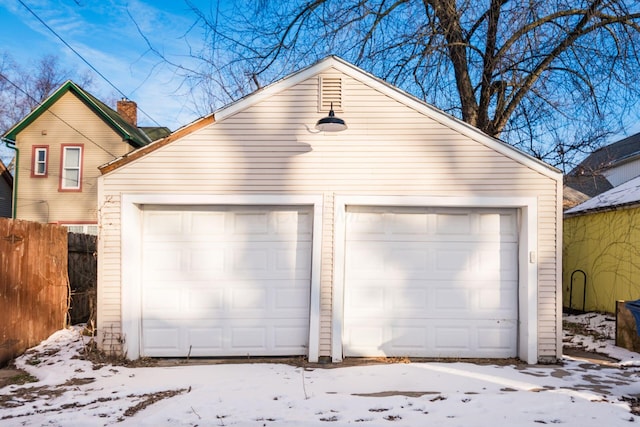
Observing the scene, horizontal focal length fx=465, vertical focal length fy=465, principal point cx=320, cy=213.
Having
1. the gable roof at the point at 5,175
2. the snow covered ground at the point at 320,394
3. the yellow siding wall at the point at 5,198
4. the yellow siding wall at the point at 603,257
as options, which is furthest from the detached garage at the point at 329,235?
the yellow siding wall at the point at 5,198

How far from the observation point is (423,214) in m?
6.68

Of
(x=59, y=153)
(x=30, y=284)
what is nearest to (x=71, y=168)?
(x=59, y=153)

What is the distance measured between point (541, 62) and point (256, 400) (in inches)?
374

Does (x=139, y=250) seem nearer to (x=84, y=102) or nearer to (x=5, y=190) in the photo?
(x=84, y=102)

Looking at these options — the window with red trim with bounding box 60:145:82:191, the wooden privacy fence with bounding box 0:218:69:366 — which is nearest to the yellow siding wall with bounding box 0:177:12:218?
the window with red trim with bounding box 60:145:82:191

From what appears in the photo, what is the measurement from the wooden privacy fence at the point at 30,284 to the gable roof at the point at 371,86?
154 cm

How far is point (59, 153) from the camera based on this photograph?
1551 cm

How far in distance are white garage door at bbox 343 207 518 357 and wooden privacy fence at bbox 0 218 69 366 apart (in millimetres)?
4507

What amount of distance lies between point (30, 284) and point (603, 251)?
35.3 ft

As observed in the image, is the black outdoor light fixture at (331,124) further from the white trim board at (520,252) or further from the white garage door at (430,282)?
the white garage door at (430,282)

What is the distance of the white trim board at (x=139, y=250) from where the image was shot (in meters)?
6.36

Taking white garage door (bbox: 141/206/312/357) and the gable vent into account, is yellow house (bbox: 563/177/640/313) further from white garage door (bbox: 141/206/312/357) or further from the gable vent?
white garage door (bbox: 141/206/312/357)

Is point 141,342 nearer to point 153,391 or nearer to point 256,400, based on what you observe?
point 153,391

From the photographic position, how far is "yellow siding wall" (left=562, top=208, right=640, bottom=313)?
8969 mm
